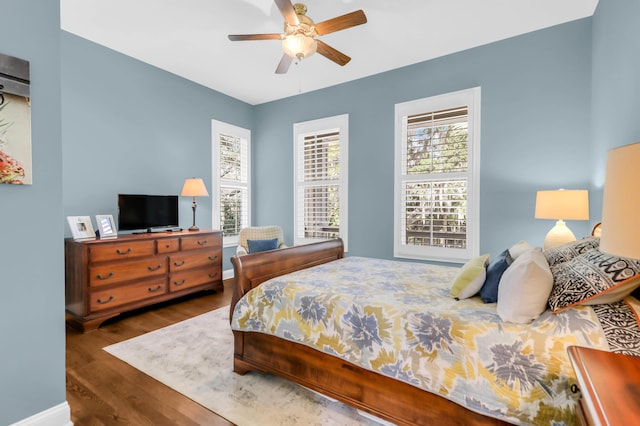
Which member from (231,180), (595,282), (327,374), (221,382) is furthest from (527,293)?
(231,180)

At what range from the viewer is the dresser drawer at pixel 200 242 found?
3723 millimetres

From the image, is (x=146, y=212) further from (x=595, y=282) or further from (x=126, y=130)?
(x=595, y=282)

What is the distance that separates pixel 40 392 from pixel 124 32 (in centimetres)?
333

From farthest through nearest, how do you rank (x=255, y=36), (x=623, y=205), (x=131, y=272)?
(x=131, y=272) → (x=255, y=36) → (x=623, y=205)

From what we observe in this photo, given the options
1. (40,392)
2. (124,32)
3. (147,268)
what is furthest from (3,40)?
(147,268)

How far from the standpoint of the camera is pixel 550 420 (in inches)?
45.9

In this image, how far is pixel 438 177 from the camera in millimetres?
3754

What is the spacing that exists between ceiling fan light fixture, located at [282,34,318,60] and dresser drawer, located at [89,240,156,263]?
250 cm

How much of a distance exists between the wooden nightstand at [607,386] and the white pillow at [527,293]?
0.36 metres

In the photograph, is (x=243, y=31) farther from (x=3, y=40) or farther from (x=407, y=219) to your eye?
(x=407, y=219)

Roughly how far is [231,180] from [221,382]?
3.55 m

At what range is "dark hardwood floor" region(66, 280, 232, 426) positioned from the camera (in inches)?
67.4

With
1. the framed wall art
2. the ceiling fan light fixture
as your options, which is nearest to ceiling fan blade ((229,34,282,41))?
the ceiling fan light fixture

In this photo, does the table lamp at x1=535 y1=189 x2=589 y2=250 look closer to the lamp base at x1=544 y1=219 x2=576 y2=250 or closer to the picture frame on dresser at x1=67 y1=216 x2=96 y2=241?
the lamp base at x1=544 y1=219 x2=576 y2=250
